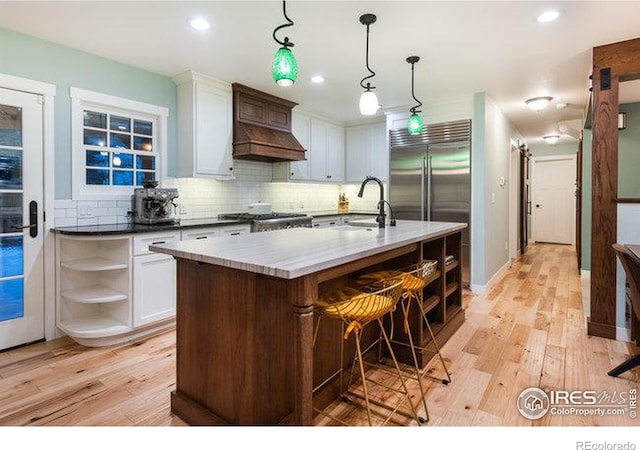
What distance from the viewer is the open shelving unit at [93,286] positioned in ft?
9.67

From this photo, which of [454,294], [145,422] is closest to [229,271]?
[145,422]

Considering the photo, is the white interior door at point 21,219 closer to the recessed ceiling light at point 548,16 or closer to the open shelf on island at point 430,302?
the open shelf on island at point 430,302

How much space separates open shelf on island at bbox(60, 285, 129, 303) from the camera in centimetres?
295

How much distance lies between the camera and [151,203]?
3414mm

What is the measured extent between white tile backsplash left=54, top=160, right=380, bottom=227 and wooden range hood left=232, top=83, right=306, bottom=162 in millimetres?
308

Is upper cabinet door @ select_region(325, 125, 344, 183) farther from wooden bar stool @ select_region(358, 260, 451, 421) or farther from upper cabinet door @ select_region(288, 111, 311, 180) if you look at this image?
wooden bar stool @ select_region(358, 260, 451, 421)

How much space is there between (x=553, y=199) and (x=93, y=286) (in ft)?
30.1

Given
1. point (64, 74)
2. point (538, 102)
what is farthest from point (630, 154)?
point (64, 74)

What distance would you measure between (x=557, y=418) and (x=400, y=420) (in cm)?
84

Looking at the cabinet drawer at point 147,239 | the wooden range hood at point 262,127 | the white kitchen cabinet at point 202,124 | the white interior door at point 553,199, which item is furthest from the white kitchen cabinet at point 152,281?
the white interior door at point 553,199

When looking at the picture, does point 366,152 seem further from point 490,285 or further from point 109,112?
point 109,112

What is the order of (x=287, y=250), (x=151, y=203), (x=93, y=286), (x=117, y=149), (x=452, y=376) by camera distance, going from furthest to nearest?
(x=117, y=149)
(x=151, y=203)
(x=93, y=286)
(x=452, y=376)
(x=287, y=250)

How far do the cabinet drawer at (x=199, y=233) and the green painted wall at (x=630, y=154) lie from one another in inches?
203

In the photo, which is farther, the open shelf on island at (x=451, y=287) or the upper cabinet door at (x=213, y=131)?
the upper cabinet door at (x=213, y=131)
